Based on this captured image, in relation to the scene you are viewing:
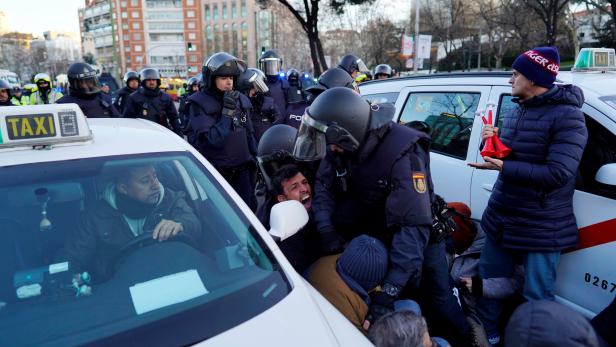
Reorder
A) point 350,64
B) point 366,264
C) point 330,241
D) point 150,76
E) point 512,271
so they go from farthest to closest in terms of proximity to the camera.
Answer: point 150,76 < point 350,64 < point 512,271 < point 330,241 < point 366,264

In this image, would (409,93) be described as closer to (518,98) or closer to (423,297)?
(518,98)

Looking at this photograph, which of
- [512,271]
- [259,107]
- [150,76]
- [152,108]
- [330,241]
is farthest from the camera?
[150,76]

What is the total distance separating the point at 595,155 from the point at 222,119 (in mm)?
2987

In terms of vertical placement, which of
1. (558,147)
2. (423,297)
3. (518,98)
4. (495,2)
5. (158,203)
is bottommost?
(423,297)

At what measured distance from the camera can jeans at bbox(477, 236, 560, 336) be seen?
254cm

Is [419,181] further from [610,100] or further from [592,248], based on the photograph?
[610,100]

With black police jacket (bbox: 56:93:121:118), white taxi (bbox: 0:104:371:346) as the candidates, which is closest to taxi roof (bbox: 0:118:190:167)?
white taxi (bbox: 0:104:371:346)

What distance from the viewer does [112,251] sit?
1.79 metres

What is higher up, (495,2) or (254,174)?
(495,2)

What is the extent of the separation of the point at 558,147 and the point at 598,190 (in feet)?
1.21

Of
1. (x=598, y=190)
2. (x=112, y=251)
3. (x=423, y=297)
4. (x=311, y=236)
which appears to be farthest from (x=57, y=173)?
(x=598, y=190)

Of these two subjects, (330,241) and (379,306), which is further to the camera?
(330,241)

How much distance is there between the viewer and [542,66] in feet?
8.05

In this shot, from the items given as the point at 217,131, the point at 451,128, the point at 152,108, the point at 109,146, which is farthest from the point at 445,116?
the point at 152,108
